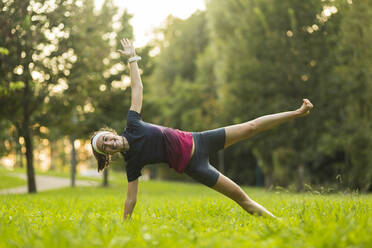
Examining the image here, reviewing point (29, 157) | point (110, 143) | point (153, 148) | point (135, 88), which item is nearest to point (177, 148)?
point (153, 148)

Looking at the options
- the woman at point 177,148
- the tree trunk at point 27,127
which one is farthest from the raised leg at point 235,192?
the tree trunk at point 27,127

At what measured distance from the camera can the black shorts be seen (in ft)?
13.4

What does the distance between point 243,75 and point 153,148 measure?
44.2 feet

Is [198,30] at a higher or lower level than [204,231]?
higher

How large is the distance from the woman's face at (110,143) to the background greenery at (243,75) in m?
4.62

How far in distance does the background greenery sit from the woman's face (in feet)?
15.1

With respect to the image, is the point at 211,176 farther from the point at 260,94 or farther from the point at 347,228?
the point at 260,94

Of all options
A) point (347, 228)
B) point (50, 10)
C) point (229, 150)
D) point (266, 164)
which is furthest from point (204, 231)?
point (229, 150)

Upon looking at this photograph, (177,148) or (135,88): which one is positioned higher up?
(135,88)

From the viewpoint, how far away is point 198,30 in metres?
35.2

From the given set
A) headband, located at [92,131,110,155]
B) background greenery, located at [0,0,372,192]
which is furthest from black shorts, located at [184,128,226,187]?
background greenery, located at [0,0,372,192]

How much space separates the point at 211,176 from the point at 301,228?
3.63 ft

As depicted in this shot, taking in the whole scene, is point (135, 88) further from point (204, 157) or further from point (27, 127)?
point (27, 127)

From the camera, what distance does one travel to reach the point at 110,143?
416cm
